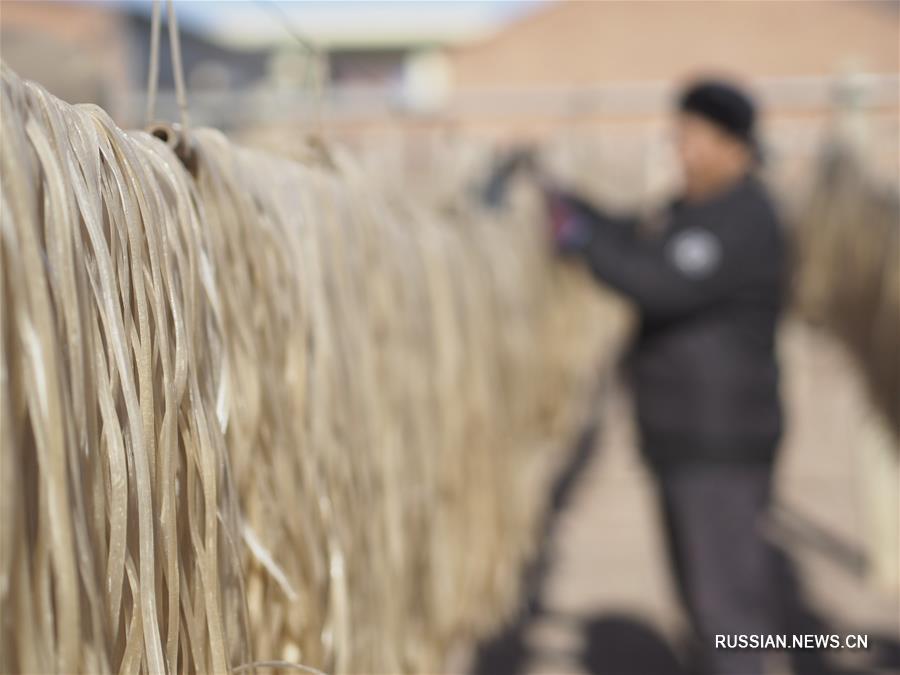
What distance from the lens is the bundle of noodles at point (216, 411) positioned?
0.71 m

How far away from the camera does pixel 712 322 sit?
8.57 feet

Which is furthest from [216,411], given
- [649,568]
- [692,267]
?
[649,568]

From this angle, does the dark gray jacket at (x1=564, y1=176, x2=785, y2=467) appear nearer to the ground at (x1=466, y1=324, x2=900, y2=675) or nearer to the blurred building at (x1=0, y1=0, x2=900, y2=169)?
the ground at (x1=466, y1=324, x2=900, y2=675)

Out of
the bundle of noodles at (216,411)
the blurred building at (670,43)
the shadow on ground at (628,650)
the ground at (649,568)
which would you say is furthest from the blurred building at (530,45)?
the bundle of noodles at (216,411)

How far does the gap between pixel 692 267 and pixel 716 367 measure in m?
0.24

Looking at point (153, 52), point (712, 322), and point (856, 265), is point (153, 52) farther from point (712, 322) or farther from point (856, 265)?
point (856, 265)

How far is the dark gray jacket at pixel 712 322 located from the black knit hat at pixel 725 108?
0.13 meters

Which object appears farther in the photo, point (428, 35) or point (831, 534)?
point (428, 35)

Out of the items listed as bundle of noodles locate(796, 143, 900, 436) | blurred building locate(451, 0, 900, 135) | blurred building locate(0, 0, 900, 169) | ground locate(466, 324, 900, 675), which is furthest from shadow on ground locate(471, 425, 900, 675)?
blurred building locate(451, 0, 900, 135)

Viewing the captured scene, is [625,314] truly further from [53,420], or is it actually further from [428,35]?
[428,35]

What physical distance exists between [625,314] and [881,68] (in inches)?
378

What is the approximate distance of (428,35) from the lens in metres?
19.1

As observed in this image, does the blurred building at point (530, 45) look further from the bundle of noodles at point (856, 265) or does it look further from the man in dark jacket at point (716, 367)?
the man in dark jacket at point (716, 367)

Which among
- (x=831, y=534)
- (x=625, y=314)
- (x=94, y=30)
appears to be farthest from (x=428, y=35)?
(x=831, y=534)
